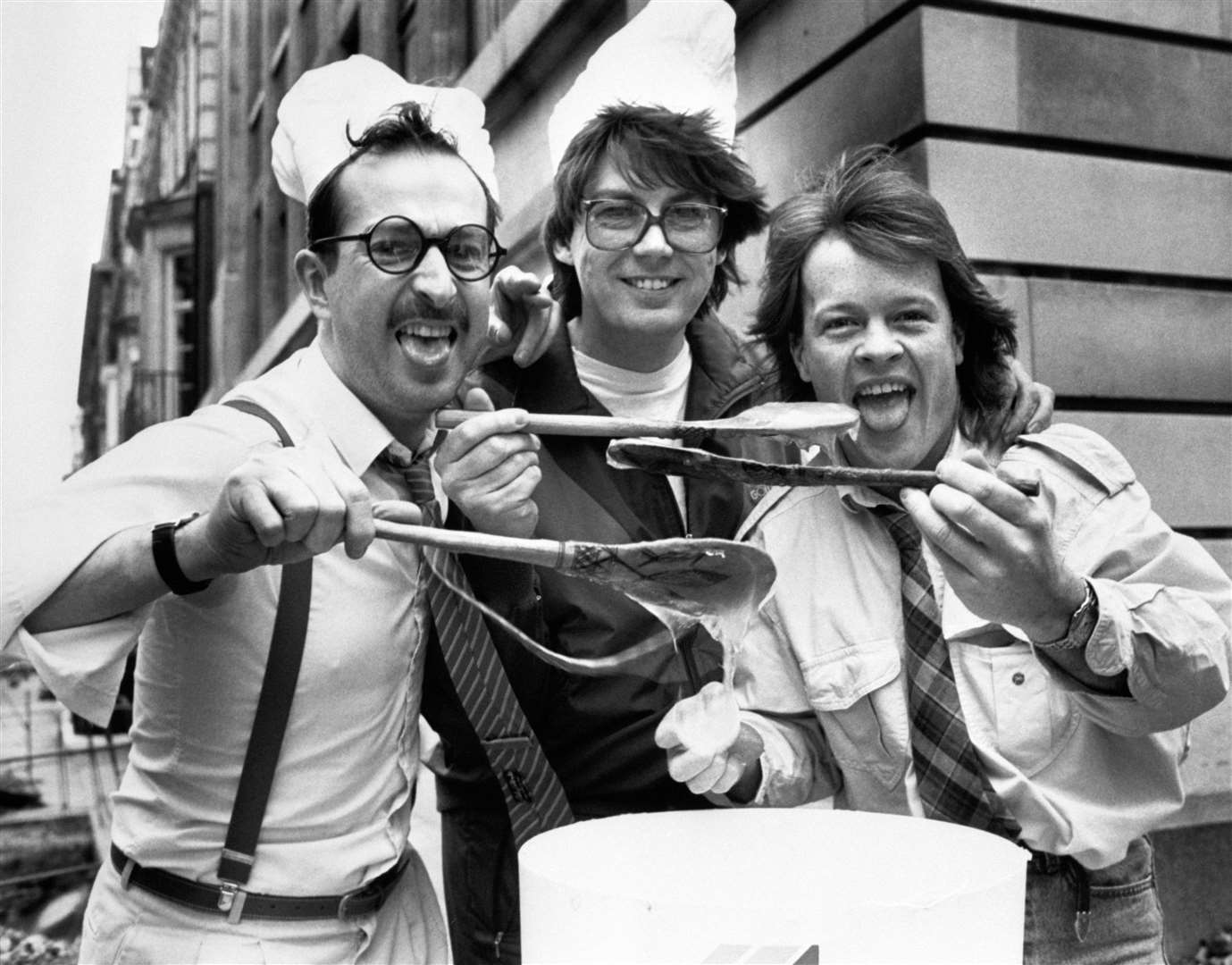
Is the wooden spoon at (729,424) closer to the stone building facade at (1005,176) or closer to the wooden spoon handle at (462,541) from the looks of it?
the wooden spoon handle at (462,541)

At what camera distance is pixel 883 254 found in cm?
195

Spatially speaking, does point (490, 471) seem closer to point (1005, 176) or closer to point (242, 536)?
point (242, 536)

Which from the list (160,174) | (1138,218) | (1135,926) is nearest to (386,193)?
(1135,926)

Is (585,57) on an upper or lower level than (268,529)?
upper

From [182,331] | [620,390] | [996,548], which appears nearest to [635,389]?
[620,390]

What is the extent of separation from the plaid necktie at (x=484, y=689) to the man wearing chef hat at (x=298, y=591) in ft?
0.12

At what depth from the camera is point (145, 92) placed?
3.84 metres

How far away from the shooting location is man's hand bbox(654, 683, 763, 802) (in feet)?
5.36

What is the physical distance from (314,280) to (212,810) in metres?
0.84

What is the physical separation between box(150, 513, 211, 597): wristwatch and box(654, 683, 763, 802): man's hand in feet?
2.09

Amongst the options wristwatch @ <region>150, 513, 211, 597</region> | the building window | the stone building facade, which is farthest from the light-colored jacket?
the building window

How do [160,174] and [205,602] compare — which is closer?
[205,602]

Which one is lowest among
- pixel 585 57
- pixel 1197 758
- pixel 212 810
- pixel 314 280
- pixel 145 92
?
pixel 1197 758

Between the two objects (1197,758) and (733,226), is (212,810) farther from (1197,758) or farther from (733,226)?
(1197,758)
